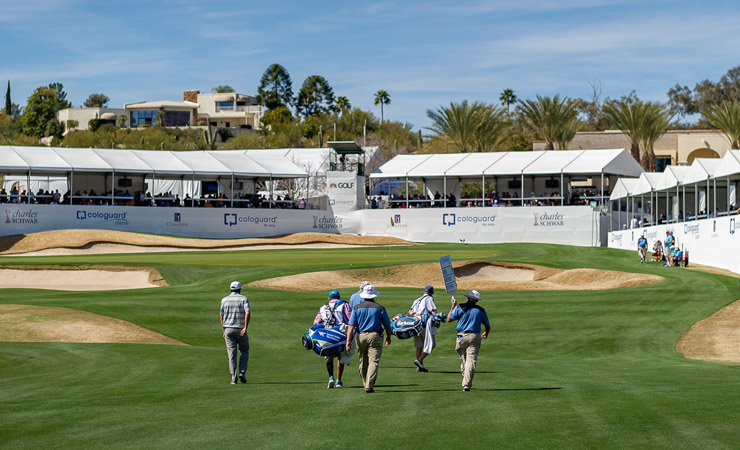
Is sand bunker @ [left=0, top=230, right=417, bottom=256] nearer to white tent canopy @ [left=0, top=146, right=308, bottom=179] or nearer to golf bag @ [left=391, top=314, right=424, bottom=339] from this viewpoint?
white tent canopy @ [left=0, top=146, right=308, bottom=179]

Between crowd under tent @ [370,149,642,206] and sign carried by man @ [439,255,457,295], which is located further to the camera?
crowd under tent @ [370,149,642,206]

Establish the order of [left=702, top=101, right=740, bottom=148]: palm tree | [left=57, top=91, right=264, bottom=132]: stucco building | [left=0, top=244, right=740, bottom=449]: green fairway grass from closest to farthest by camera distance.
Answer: [left=0, top=244, right=740, bottom=449]: green fairway grass, [left=702, top=101, right=740, bottom=148]: palm tree, [left=57, top=91, right=264, bottom=132]: stucco building

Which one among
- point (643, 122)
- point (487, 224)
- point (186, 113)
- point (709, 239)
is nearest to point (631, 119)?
point (643, 122)

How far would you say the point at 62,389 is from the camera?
16.3 metres

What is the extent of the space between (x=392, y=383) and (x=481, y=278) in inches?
1050

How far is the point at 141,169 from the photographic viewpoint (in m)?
70.8

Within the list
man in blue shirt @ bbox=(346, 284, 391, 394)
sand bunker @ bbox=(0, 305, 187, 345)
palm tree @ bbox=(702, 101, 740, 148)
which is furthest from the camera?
palm tree @ bbox=(702, 101, 740, 148)

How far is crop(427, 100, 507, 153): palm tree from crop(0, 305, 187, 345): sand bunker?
207ft

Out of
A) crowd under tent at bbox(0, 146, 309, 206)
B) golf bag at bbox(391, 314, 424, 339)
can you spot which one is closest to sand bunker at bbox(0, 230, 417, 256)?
crowd under tent at bbox(0, 146, 309, 206)

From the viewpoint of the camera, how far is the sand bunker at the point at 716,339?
78.5ft

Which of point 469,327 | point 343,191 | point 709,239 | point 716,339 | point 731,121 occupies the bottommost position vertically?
point 716,339

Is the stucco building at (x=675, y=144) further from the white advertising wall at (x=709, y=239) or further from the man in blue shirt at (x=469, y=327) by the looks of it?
the man in blue shirt at (x=469, y=327)

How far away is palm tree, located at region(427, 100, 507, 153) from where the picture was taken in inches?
3430

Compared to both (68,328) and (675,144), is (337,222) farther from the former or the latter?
(675,144)
